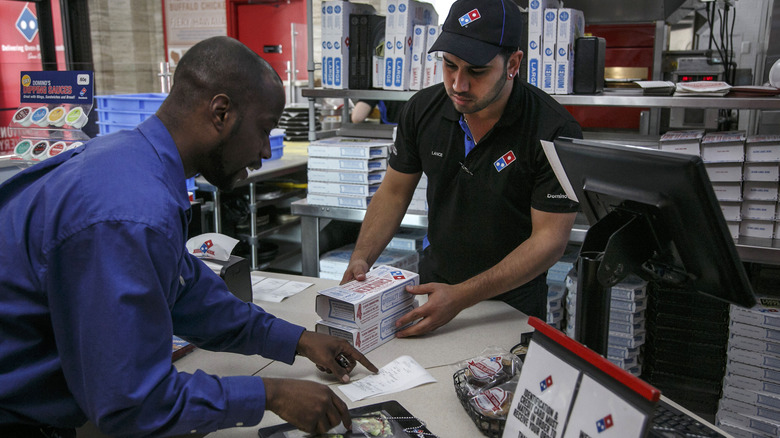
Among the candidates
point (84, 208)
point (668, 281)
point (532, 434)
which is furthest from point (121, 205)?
point (668, 281)

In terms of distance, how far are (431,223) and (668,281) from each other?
1.15 metres

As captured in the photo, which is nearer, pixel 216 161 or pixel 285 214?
pixel 216 161

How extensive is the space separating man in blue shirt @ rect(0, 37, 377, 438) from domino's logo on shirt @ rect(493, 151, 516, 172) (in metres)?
0.93

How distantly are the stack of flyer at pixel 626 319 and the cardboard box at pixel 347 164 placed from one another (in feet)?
3.67

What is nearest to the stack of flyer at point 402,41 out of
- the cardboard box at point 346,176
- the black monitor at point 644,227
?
the cardboard box at point 346,176

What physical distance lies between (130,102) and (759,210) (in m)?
3.38

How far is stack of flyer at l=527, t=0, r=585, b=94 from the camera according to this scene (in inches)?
110

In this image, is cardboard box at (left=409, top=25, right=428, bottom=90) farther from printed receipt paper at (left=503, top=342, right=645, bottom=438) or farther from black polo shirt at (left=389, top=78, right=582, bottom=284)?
printed receipt paper at (left=503, top=342, right=645, bottom=438)

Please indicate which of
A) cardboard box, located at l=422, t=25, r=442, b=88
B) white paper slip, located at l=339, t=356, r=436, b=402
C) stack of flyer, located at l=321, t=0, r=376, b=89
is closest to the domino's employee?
white paper slip, located at l=339, t=356, r=436, b=402

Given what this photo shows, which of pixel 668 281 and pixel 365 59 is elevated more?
pixel 365 59

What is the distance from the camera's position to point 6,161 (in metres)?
2.51

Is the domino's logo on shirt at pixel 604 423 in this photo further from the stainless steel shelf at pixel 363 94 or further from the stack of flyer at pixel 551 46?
the stainless steel shelf at pixel 363 94

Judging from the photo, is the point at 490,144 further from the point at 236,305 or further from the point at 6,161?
the point at 6,161

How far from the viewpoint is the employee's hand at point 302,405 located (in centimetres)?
114
